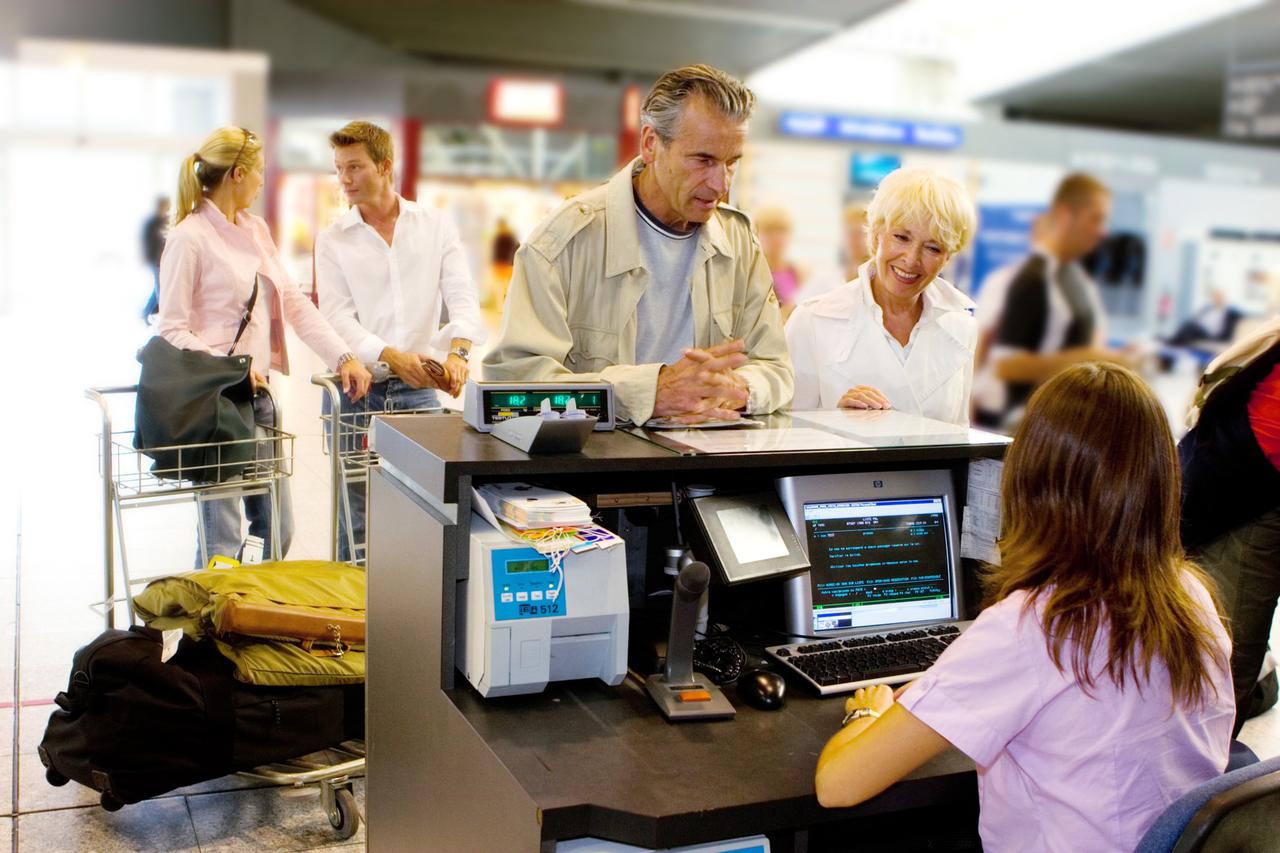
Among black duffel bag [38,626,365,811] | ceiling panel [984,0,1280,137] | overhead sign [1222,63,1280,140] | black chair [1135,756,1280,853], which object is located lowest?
black duffel bag [38,626,365,811]

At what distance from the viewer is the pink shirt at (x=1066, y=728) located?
137 cm

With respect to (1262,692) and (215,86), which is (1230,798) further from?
(215,86)

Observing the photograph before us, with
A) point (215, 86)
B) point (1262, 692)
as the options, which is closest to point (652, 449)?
point (1262, 692)

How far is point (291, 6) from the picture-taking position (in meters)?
13.7

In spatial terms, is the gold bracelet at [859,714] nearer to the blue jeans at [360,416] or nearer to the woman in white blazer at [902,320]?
the woman in white blazer at [902,320]

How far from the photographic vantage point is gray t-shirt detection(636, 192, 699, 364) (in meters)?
2.28

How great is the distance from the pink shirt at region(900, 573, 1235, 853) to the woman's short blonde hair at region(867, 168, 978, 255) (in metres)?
1.39

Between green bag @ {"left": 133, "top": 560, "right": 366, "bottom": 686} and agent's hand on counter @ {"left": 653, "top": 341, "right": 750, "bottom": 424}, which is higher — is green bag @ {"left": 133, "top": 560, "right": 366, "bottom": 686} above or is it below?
below

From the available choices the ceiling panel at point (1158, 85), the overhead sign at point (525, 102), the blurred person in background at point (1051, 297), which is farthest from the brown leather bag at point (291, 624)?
the ceiling panel at point (1158, 85)

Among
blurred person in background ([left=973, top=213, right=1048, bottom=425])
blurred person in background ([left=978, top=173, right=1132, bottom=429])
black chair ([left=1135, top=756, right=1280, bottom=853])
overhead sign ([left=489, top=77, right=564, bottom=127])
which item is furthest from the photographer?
overhead sign ([left=489, top=77, right=564, bottom=127])

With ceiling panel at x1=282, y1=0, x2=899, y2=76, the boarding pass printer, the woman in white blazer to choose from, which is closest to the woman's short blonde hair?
the woman in white blazer

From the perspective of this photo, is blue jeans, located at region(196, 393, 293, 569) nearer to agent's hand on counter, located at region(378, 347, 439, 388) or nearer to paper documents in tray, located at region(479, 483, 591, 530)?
agent's hand on counter, located at region(378, 347, 439, 388)

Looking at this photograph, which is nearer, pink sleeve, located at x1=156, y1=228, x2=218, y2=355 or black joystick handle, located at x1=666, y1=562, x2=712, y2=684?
black joystick handle, located at x1=666, y1=562, x2=712, y2=684

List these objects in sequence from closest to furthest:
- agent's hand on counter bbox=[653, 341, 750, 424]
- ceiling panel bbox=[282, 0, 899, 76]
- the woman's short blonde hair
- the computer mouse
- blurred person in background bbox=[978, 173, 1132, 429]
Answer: the computer mouse < agent's hand on counter bbox=[653, 341, 750, 424] < the woman's short blonde hair < blurred person in background bbox=[978, 173, 1132, 429] < ceiling panel bbox=[282, 0, 899, 76]
